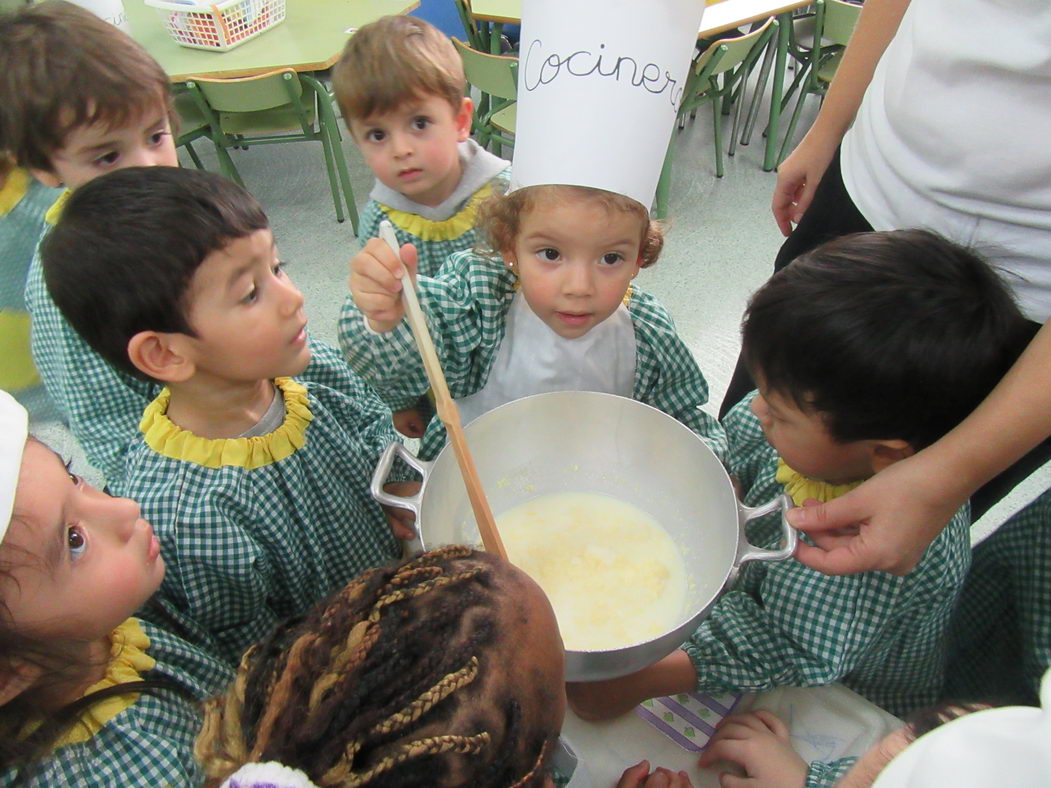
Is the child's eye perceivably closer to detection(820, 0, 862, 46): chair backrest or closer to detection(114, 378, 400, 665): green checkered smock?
detection(114, 378, 400, 665): green checkered smock

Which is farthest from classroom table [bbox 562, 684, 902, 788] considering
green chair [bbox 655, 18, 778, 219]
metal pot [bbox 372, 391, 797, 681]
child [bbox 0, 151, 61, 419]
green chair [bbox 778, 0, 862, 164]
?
green chair [bbox 778, 0, 862, 164]

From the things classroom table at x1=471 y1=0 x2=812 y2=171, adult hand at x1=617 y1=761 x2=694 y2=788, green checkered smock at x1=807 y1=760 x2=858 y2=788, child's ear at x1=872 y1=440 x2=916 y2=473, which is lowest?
adult hand at x1=617 y1=761 x2=694 y2=788

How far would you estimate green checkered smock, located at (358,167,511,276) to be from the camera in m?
1.33

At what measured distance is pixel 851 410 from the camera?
650 millimetres

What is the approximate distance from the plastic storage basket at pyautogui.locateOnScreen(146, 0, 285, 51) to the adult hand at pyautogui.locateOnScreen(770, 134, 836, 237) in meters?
1.96

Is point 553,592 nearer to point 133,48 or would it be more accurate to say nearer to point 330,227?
point 133,48

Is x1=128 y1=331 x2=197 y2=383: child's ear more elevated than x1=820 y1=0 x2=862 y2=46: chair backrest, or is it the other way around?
x1=820 y1=0 x2=862 y2=46: chair backrest

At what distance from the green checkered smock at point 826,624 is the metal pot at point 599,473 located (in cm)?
6

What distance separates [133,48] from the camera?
1121 mm

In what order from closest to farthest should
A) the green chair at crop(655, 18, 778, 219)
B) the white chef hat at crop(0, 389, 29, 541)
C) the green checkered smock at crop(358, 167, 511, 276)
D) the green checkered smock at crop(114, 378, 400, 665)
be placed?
the white chef hat at crop(0, 389, 29, 541) < the green checkered smock at crop(114, 378, 400, 665) < the green checkered smock at crop(358, 167, 511, 276) < the green chair at crop(655, 18, 778, 219)


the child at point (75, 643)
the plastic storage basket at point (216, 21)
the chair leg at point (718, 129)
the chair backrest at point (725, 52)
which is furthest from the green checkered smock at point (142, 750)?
the chair leg at point (718, 129)

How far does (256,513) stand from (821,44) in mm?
2854

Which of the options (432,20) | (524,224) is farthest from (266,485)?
(432,20)

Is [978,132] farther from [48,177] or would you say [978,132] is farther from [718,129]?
[718,129]
